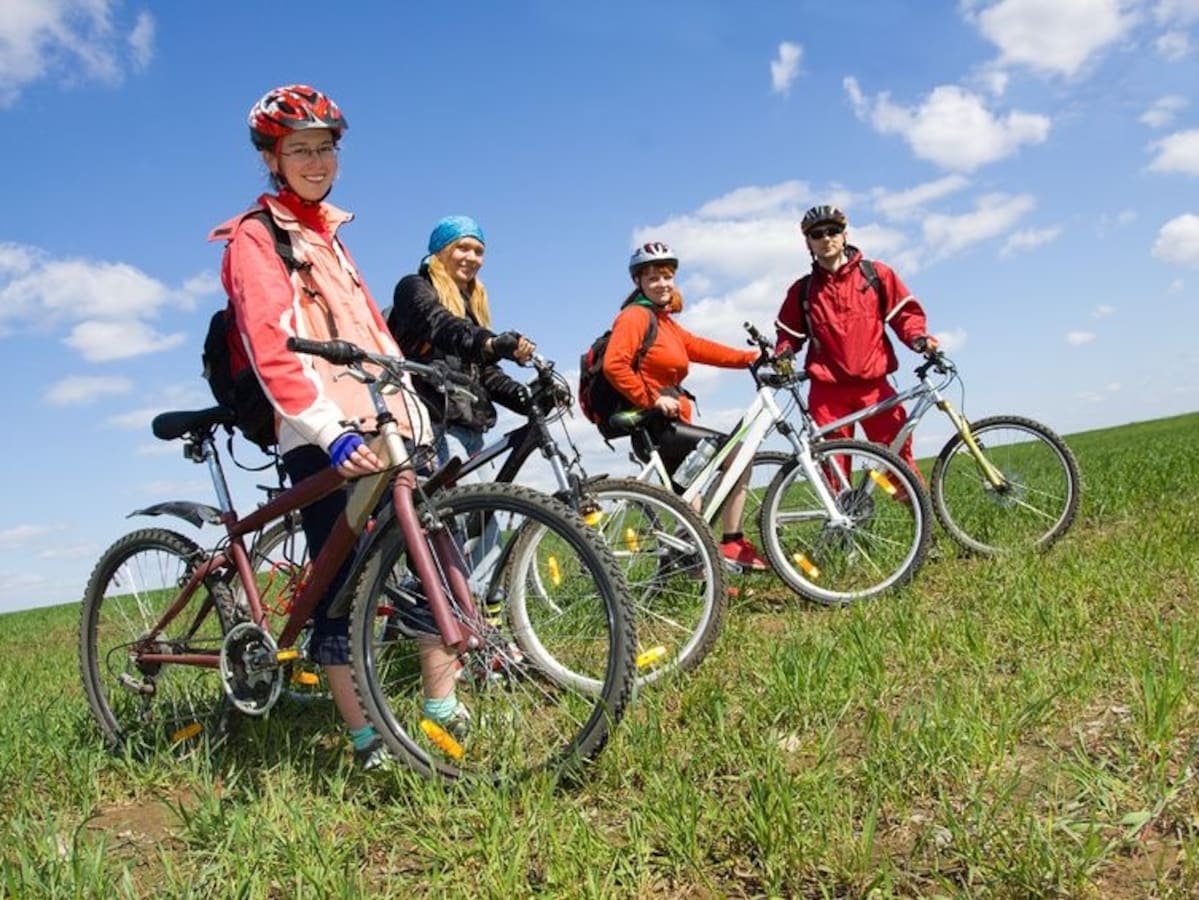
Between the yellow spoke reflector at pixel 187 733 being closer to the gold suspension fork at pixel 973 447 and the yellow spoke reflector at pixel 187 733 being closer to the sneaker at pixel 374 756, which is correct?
the sneaker at pixel 374 756

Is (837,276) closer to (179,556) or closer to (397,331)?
(397,331)

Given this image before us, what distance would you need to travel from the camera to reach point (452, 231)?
5.09 metres

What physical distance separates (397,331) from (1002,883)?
3.65 meters

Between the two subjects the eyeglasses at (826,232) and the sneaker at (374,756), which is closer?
the sneaker at (374,756)

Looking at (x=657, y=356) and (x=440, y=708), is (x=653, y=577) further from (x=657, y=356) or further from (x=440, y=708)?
(x=657, y=356)

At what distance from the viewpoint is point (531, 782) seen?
2914 millimetres

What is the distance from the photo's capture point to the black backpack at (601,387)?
6078mm

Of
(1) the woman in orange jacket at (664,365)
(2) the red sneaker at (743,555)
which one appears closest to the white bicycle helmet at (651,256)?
(1) the woman in orange jacket at (664,365)

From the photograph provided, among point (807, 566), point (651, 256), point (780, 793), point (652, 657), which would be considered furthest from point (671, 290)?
point (780, 793)

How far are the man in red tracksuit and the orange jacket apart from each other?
65 cm

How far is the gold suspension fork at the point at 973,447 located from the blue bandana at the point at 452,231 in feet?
11.8

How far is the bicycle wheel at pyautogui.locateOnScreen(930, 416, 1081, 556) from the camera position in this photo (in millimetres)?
6430

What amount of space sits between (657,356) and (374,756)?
11.5 feet

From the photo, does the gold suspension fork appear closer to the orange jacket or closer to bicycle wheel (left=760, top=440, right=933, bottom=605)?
bicycle wheel (left=760, top=440, right=933, bottom=605)
